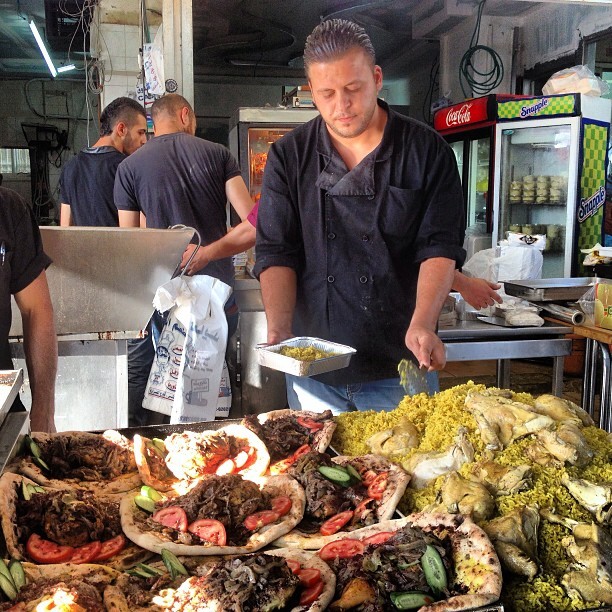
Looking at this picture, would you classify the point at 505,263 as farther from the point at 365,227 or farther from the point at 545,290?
the point at 365,227

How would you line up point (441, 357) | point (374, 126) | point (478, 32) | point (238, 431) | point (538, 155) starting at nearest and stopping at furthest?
point (238, 431)
point (441, 357)
point (374, 126)
point (538, 155)
point (478, 32)

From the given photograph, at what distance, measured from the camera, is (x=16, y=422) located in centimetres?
175

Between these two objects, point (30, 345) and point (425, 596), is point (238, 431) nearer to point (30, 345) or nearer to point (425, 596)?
point (425, 596)

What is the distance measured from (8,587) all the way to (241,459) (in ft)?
2.25

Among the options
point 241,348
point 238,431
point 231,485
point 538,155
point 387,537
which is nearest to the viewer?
point 387,537

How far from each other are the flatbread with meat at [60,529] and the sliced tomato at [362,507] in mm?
451

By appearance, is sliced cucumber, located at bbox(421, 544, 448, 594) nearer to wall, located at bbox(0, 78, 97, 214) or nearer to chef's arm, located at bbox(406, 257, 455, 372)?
chef's arm, located at bbox(406, 257, 455, 372)

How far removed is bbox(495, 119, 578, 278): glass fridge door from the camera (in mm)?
7012

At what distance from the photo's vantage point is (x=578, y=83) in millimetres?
6766

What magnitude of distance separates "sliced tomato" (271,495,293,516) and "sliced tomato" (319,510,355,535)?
9 centimetres

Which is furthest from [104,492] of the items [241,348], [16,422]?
[241,348]

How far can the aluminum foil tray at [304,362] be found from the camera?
1878mm

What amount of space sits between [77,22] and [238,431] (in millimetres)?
5929

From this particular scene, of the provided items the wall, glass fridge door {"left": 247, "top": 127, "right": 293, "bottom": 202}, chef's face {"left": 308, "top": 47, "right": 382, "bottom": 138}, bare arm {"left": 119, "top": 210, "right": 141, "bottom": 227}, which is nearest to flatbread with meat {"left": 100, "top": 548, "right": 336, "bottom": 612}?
chef's face {"left": 308, "top": 47, "right": 382, "bottom": 138}
